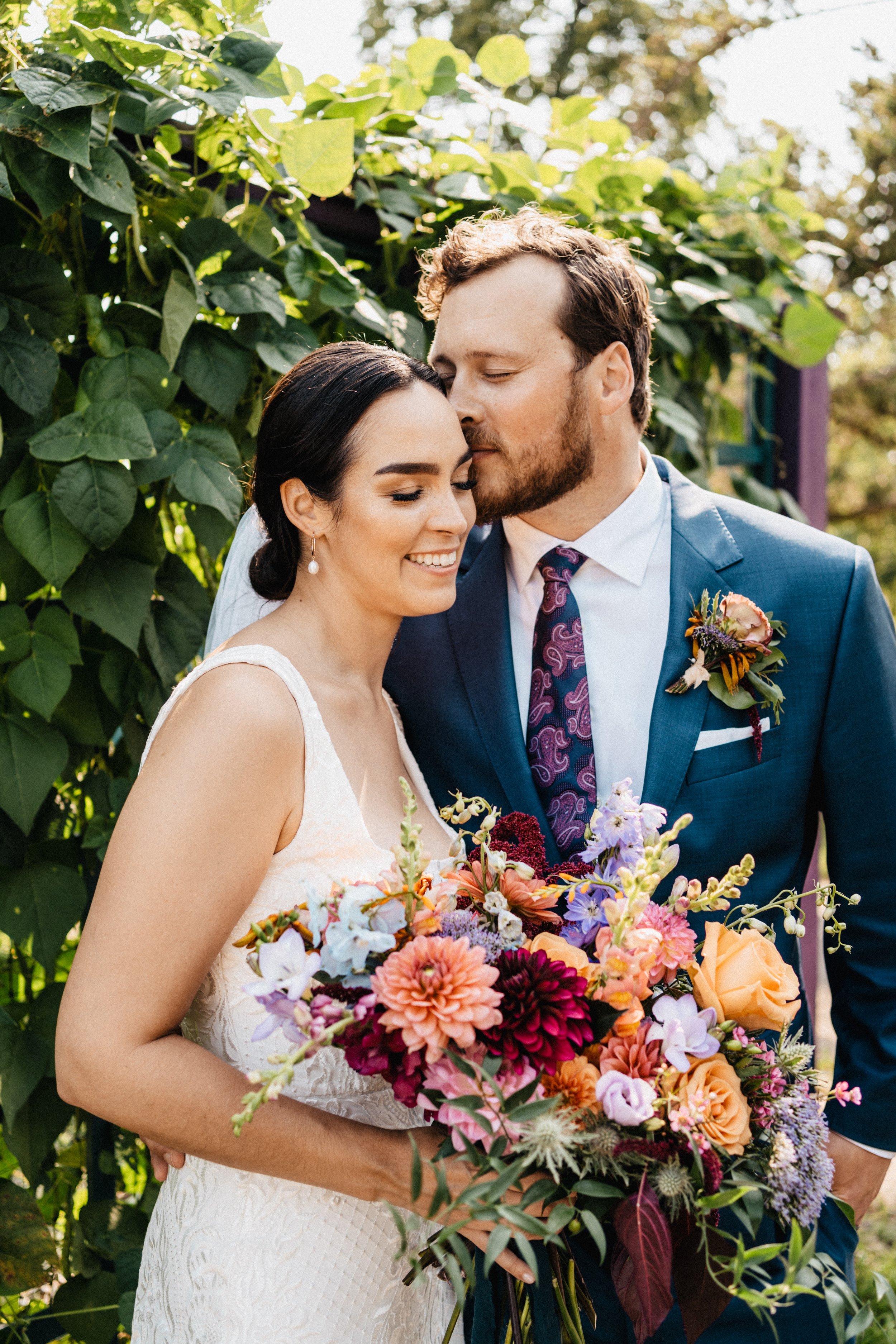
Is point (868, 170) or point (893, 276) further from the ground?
point (868, 170)

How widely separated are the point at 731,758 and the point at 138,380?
1.30 m

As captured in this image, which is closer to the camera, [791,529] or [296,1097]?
[296,1097]

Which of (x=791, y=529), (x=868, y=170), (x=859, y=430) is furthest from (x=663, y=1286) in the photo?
(x=859, y=430)

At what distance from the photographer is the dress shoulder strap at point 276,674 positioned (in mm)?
1656

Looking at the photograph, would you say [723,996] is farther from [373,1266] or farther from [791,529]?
[791,529]

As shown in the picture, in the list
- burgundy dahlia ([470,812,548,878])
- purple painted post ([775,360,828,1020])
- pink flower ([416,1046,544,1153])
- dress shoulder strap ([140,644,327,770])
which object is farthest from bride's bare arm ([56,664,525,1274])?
purple painted post ([775,360,828,1020])

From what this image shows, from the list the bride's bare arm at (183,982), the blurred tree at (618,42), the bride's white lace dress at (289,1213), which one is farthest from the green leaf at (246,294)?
the blurred tree at (618,42)

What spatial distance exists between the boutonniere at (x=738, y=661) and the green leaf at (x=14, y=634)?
46.4 inches

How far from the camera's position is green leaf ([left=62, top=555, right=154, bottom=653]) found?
2.09 m

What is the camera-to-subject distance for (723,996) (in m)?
1.38

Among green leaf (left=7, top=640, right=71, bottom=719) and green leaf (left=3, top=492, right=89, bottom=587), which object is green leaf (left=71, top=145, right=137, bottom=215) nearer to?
green leaf (left=3, top=492, right=89, bottom=587)

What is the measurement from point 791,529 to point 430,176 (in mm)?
1394

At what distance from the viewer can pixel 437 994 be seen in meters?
1.20

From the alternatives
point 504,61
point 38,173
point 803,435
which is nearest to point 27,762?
point 38,173
